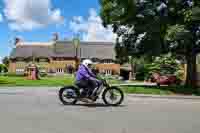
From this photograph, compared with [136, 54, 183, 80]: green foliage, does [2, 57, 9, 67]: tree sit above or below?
above

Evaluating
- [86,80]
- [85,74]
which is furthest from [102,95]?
[85,74]

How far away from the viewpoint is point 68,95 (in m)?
15.9

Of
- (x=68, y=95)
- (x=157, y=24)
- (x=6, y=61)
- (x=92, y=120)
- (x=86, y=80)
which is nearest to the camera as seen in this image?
(x=92, y=120)

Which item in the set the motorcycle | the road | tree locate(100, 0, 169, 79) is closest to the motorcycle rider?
the motorcycle

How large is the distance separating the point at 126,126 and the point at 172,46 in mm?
20195

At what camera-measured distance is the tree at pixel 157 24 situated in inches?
1039

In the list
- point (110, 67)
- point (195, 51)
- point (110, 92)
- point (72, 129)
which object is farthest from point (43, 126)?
point (110, 67)

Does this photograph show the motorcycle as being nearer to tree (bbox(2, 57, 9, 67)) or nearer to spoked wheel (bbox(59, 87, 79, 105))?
spoked wheel (bbox(59, 87, 79, 105))

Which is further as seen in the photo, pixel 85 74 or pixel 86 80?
pixel 86 80

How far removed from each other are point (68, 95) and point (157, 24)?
558 inches

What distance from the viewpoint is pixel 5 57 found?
388 feet

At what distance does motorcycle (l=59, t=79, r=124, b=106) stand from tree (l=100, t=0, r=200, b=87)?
10.7 m

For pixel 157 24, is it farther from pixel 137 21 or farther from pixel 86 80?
pixel 86 80

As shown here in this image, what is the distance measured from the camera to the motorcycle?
15812mm
